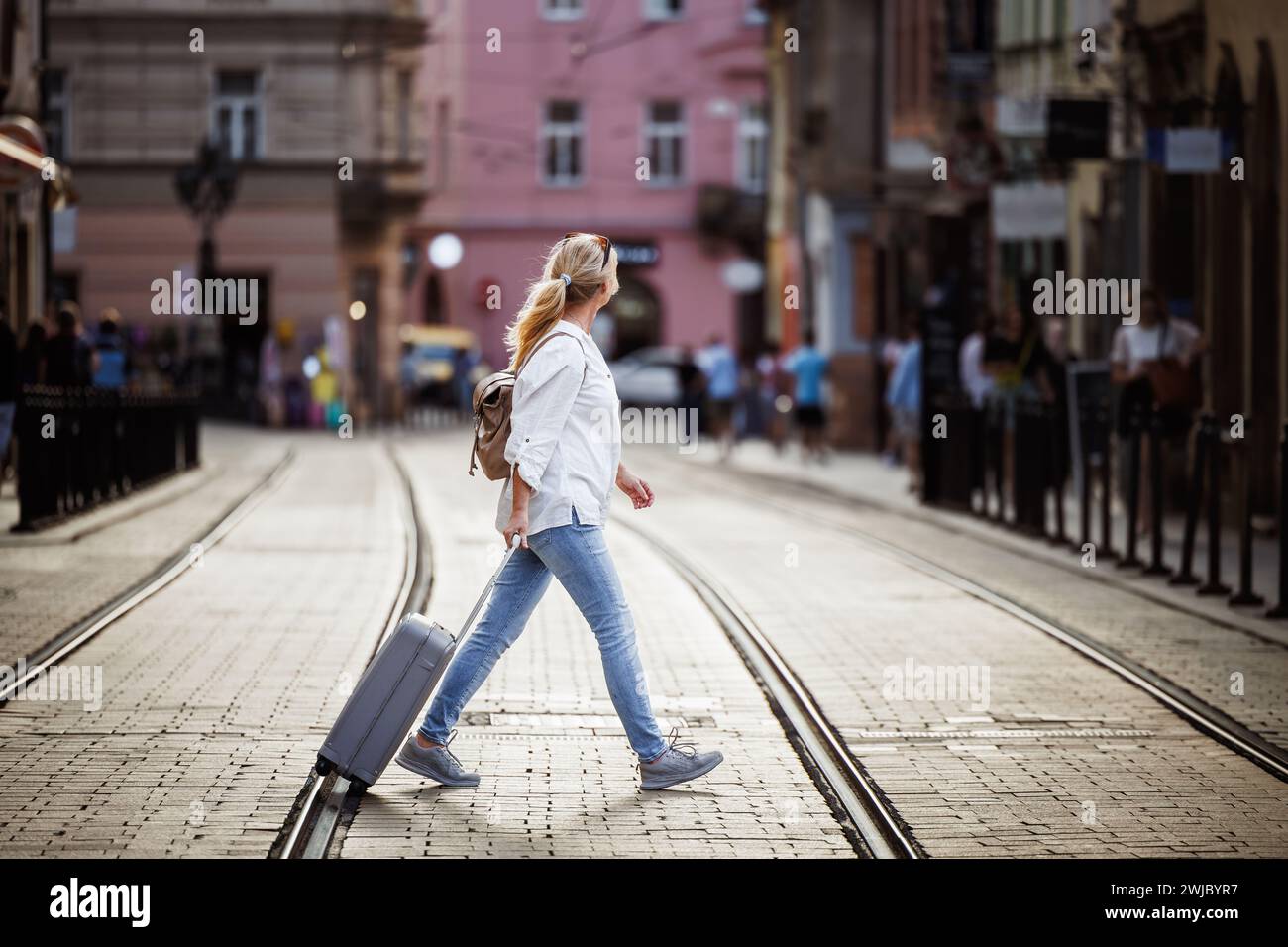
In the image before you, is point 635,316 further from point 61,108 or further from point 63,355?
point 63,355

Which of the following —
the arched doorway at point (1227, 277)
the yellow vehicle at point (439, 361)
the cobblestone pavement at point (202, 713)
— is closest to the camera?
the cobblestone pavement at point (202, 713)

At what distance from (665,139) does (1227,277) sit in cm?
4078

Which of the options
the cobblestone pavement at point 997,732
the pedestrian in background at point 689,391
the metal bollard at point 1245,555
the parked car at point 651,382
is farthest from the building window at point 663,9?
the metal bollard at point 1245,555

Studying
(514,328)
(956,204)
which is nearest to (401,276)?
(956,204)

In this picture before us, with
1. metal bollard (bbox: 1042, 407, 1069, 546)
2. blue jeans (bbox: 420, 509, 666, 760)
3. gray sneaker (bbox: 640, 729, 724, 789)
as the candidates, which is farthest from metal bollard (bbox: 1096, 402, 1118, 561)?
blue jeans (bbox: 420, 509, 666, 760)

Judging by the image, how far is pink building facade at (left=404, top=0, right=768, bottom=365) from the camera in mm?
59875

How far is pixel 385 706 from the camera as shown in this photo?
307 inches

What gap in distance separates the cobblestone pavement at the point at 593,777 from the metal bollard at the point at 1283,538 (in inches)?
122

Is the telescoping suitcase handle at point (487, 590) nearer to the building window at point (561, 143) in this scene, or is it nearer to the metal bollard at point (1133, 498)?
the metal bollard at point (1133, 498)

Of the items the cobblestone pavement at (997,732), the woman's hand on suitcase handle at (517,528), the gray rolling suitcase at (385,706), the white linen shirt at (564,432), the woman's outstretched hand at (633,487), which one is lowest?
the cobblestone pavement at (997,732)

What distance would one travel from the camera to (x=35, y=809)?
754 centimetres

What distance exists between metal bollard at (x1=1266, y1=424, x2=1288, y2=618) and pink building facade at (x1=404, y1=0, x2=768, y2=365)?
47027mm

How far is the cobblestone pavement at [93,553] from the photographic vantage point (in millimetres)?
12783
